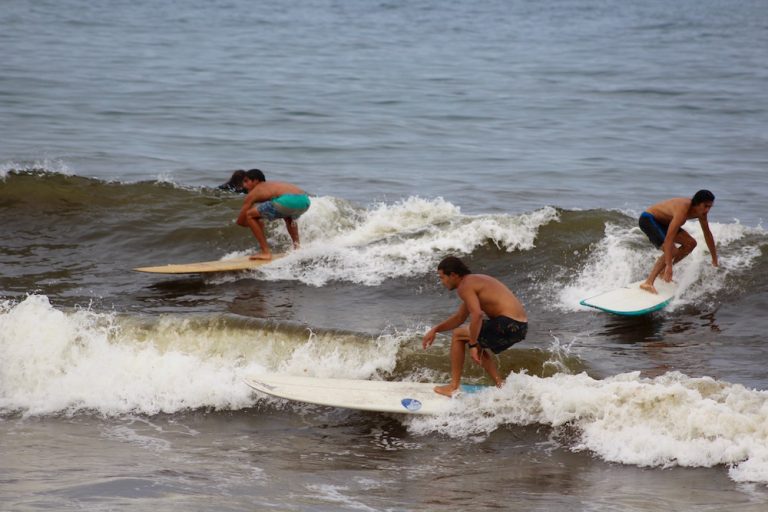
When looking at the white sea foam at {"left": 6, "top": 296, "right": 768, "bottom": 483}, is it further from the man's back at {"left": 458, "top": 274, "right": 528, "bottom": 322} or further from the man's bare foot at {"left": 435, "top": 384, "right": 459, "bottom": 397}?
the man's back at {"left": 458, "top": 274, "right": 528, "bottom": 322}

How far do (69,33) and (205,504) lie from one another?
33510mm

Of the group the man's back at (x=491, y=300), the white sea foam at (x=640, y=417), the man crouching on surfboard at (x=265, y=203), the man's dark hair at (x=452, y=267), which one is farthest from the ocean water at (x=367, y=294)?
the man's dark hair at (x=452, y=267)

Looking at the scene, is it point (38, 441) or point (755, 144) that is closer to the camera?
point (38, 441)

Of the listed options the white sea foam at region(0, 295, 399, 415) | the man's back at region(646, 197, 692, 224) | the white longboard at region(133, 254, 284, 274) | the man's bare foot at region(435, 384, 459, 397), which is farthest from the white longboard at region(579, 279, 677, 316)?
the white longboard at region(133, 254, 284, 274)

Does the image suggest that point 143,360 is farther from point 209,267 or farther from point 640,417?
point 640,417

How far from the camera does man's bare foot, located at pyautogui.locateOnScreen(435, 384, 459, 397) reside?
8.45 m

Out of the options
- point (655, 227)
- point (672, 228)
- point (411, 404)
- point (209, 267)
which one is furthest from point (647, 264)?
point (209, 267)

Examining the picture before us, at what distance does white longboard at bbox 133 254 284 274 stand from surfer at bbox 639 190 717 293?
182 inches

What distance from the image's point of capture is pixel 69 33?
36781mm

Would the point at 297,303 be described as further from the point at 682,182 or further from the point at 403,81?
the point at 403,81

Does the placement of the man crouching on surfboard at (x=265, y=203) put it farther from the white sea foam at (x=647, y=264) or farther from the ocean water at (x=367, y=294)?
the white sea foam at (x=647, y=264)

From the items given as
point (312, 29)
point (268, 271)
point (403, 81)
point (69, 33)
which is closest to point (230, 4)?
point (312, 29)

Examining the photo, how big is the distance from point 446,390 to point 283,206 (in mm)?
4855

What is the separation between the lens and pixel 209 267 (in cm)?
1238
